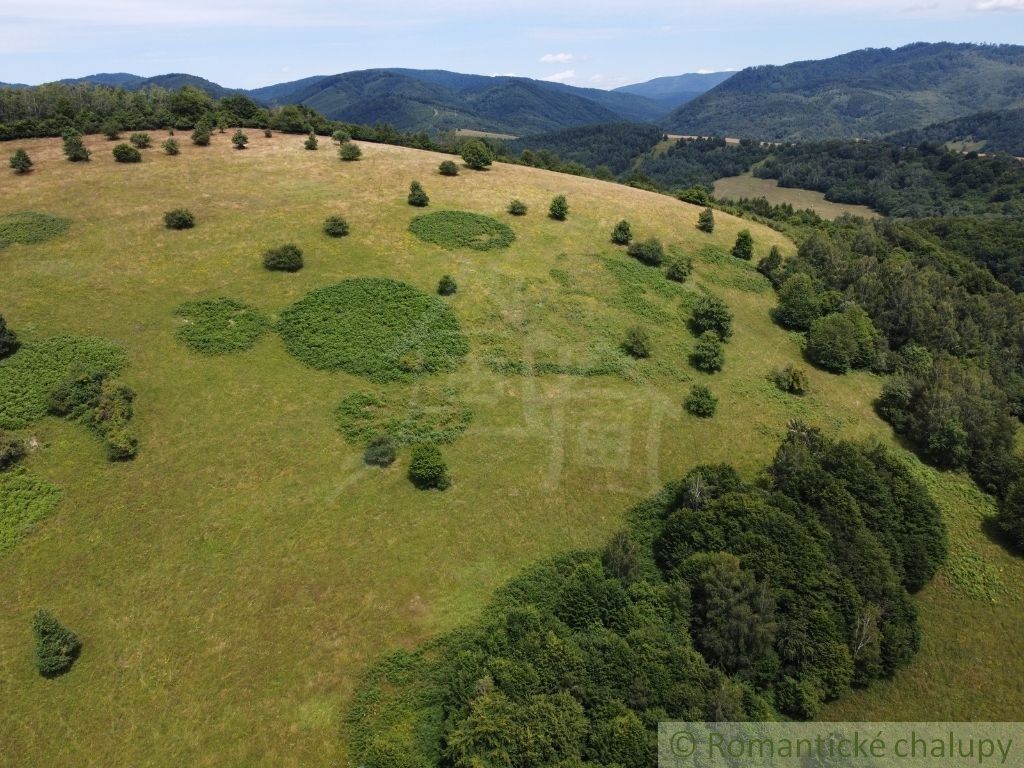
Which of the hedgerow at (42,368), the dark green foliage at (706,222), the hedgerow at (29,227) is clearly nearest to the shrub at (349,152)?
the hedgerow at (29,227)

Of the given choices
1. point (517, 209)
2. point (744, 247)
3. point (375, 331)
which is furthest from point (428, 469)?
point (744, 247)

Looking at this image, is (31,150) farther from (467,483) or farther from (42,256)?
(467,483)

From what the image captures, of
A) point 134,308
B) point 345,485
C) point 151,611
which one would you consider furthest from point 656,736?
point 134,308

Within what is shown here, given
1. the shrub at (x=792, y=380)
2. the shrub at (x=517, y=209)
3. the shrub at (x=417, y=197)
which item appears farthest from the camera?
the shrub at (x=517, y=209)

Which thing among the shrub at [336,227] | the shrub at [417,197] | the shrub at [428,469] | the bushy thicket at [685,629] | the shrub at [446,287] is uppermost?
the shrub at [417,197]

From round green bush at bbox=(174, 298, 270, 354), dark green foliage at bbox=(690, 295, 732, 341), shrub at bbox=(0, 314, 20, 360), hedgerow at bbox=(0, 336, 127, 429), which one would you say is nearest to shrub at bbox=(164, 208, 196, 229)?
round green bush at bbox=(174, 298, 270, 354)

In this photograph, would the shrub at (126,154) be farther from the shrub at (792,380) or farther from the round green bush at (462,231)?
the shrub at (792,380)

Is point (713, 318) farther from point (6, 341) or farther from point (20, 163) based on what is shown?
point (20, 163)

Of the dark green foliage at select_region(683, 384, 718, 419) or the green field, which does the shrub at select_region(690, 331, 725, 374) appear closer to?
the green field
